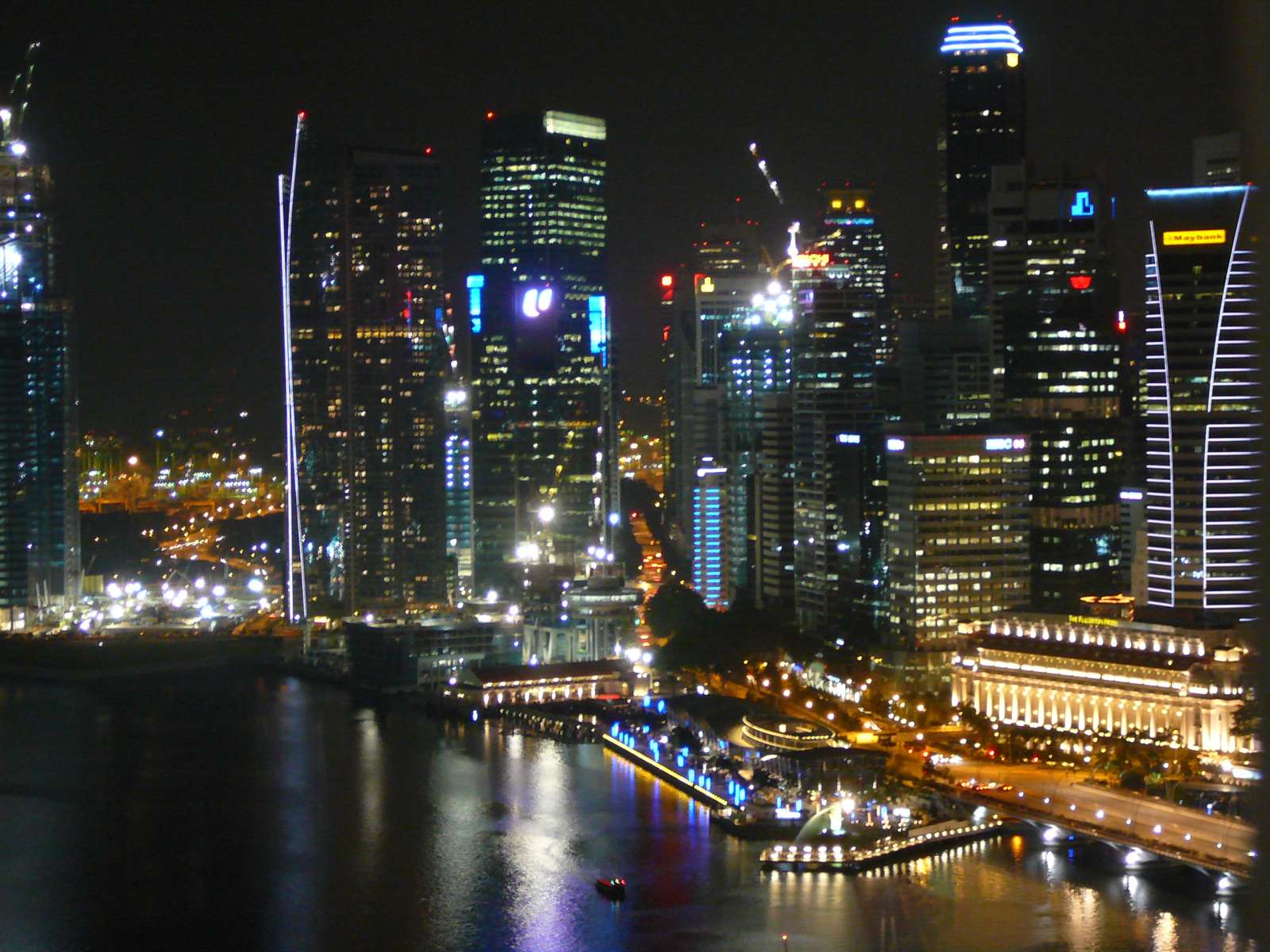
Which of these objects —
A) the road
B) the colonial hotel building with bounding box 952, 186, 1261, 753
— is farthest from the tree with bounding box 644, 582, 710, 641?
the road

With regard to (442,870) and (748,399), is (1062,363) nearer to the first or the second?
(748,399)

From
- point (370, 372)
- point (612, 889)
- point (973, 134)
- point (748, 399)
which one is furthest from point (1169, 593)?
point (370, 372)

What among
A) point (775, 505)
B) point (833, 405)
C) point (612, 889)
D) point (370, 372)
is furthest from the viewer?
point (370, 372)

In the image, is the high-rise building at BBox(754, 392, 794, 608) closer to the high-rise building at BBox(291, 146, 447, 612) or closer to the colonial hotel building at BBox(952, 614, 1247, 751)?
the high-rise building at BBox(291, 146, 447, 612)

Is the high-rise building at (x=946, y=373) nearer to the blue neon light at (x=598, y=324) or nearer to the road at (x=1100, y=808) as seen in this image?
the blue neon light at (x=598, y=324)

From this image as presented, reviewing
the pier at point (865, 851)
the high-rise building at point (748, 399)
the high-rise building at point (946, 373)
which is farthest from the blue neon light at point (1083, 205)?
the pier at point (865, 851)
